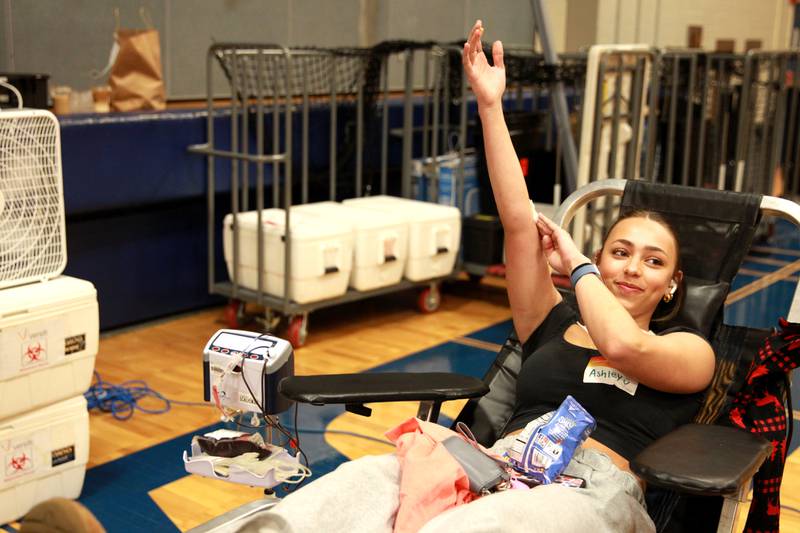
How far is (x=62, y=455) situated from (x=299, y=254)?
64.9 inches

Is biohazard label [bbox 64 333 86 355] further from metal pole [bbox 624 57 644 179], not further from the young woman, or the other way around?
metal pole [bbox 624 57 644 179]

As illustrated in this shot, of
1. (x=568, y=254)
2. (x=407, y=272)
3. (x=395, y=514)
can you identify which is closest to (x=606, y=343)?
(x=568, y=254)

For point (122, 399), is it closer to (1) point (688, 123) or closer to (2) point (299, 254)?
(2) point (299, 254)

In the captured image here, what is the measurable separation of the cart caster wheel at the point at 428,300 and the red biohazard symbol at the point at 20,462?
2514 millimetres

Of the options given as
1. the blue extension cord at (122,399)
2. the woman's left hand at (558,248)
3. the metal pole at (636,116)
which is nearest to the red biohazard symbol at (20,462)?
the blue extension cord at (122,399)

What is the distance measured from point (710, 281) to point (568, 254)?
46cm

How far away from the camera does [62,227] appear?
110 inches

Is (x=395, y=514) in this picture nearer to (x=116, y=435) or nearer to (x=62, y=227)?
(x=62, y=227)

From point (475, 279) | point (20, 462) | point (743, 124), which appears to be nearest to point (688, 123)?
point (743, 124)

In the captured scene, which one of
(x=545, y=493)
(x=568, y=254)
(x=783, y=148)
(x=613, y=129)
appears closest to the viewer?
(x=545, y=493)

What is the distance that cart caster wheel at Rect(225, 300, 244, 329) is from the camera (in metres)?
4.61

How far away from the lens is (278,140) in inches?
178

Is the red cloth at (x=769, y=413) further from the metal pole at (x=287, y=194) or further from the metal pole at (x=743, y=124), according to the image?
the metal pole at (x=743, y=124)

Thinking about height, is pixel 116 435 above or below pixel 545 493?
below
